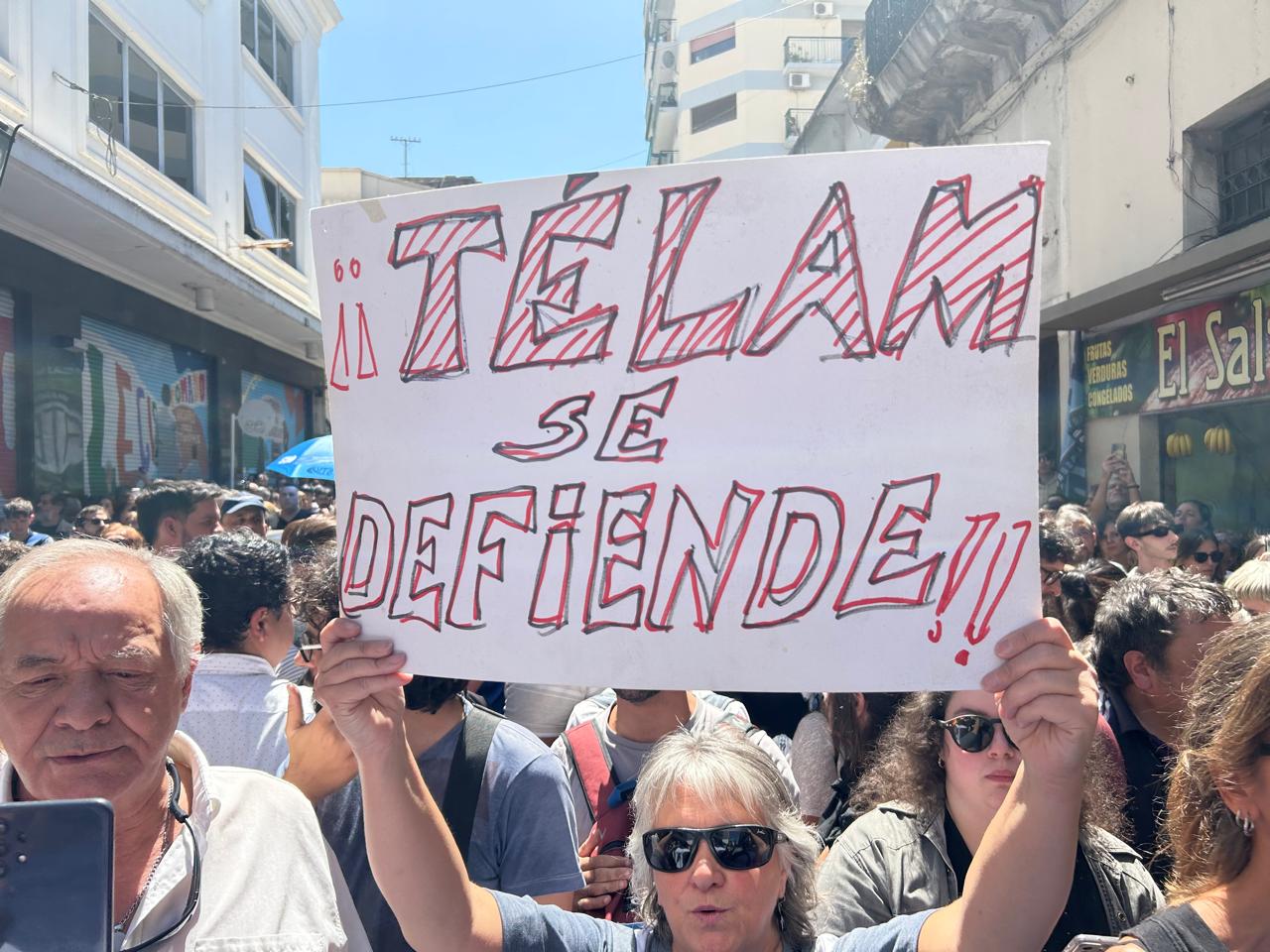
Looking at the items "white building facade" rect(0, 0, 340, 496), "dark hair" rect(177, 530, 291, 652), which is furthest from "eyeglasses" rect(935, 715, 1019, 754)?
"white building facade" rect(0, 0, 340, 496)

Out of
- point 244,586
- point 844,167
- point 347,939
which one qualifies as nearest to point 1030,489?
point 844,167

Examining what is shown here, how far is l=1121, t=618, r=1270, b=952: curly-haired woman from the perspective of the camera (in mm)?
1547

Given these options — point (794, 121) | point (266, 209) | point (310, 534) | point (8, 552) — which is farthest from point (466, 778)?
point (794, 121)

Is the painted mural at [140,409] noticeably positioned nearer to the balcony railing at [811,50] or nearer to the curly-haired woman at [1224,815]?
the curly-haired woman at [1224,815]

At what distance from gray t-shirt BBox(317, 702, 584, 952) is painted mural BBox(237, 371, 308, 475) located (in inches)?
681

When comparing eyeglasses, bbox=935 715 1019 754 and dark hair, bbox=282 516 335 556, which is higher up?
dark hair, bbox=282 516 335 556

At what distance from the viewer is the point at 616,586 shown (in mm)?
1718

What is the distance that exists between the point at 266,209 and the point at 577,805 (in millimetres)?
18635

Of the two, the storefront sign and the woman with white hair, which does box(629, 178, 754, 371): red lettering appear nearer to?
the woman with white hair

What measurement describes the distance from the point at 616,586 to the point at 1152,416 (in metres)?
10.5

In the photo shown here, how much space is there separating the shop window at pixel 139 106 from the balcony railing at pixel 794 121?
24442 millimetres

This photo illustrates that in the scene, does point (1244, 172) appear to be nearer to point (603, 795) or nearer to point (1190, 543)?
point (1190, 543)

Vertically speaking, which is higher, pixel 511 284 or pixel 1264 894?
pixel 511 284

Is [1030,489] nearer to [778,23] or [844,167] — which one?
[844,167]
